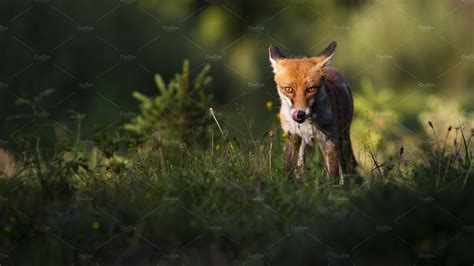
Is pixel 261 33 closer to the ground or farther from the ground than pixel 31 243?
closer to the ground

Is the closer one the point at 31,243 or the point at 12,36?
the point at 31,243

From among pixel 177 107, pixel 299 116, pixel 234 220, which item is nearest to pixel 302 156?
pixel 299 116

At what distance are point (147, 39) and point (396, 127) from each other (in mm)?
4995

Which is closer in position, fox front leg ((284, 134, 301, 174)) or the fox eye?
the fox eye

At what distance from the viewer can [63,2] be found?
14195 millimetres

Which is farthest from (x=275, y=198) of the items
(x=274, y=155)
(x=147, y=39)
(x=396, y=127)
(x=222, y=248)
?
(x=147, y=39)

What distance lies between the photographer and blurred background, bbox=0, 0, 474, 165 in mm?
13930

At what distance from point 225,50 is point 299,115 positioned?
31.8ft

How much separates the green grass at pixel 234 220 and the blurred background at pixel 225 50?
6.68 m

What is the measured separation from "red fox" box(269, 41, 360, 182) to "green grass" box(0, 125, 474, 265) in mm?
835

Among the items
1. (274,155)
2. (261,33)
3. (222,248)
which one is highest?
(222,248)

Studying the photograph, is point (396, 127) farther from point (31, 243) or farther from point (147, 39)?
point (31, 243)

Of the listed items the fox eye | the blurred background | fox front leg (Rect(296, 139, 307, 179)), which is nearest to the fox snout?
the fox eye

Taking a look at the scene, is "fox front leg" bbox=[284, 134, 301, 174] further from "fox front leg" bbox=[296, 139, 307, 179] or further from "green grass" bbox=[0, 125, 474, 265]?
"green grass" bbox=[0, 125, 474, 265]
